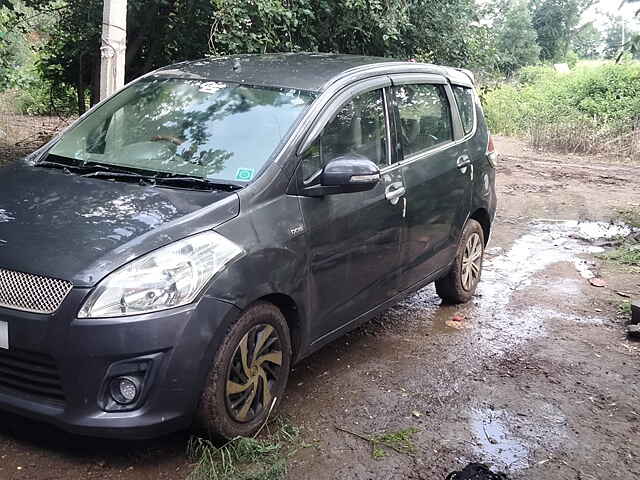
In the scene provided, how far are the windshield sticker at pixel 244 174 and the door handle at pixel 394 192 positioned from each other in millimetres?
1047

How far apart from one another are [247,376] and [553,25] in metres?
49.1

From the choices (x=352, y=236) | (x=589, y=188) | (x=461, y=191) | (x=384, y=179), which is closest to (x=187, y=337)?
(x=352, y=236)

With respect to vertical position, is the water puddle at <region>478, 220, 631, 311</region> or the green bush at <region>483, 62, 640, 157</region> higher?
the green bush at <region>483, 62, 640, 157</region>

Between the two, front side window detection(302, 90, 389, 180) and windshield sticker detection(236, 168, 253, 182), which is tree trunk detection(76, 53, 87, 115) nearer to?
front side window detection(302, 90, 389, 180)

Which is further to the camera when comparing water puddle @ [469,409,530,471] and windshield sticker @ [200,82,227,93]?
windshield sticker @ [200,82,227,93]

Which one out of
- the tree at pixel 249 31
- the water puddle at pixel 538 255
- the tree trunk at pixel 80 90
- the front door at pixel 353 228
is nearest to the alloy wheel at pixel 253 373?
the front door at pixel 353 228

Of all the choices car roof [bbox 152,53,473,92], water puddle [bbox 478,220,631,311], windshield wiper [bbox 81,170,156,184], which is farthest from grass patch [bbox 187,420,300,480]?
water puddle [bbox 478,220,631,311]

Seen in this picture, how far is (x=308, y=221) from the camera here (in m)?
3.91

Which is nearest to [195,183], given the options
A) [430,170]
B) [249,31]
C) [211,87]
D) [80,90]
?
[211,87]

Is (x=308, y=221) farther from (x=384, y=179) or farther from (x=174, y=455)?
(x=174, y=455)

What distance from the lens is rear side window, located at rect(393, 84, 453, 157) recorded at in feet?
16.3

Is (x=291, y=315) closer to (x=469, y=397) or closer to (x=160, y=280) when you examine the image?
(x=160, y=280)

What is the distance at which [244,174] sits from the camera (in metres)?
3.82

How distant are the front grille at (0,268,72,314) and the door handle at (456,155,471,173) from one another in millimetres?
3289
